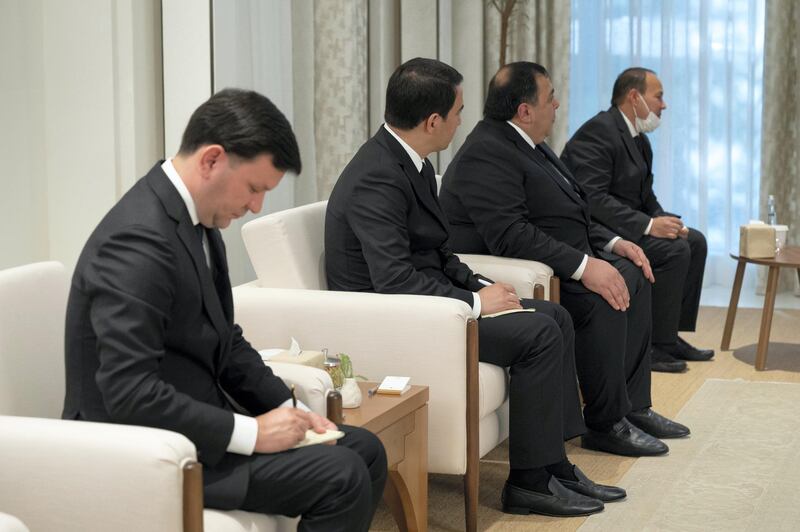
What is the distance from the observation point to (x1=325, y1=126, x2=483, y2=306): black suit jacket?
11.6 feet

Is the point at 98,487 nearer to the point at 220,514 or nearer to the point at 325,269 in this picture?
the point at 220,514

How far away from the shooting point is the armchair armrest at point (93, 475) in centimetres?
212

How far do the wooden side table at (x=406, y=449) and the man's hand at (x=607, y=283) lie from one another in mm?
1308

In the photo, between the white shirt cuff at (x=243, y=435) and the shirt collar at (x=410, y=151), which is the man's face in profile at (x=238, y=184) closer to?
the white shirt cuff at (x=243, y=435)

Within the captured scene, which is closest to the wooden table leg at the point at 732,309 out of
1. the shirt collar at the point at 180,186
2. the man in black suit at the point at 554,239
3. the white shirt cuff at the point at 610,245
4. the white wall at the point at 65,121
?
the white shirt cuff at the point at 610,245

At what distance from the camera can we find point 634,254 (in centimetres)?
483

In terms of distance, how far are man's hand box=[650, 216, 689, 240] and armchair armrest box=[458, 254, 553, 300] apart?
4.43 ft

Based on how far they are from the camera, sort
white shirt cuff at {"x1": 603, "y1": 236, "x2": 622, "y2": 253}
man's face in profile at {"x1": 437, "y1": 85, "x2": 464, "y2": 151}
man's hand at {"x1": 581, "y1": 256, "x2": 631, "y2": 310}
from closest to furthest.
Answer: man's face in profile at {"x1": 437, "y1": 85, "x2": 464, "y2": 151} → man's hand at {"x1": 581, "y1": 256, "x2": 631, "y2": 310} → white shirt cuff at {"x1": 603, "y1": 236, "x2": 622, "y2": 253}

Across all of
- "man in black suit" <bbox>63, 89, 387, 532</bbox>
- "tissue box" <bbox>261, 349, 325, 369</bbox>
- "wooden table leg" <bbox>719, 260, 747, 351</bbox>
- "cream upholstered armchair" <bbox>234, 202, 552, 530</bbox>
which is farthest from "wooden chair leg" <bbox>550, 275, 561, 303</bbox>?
"man in black suit" <bbox>63, 89, 387, 532</bbox>

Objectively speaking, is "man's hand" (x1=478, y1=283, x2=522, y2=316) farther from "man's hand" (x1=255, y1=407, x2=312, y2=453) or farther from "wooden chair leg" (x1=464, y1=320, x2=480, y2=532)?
"man's hand" (x1=255, y1=407, x2=312, y2=453)

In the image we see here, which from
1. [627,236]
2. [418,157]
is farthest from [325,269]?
[627,236]

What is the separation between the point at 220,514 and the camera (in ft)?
7.64

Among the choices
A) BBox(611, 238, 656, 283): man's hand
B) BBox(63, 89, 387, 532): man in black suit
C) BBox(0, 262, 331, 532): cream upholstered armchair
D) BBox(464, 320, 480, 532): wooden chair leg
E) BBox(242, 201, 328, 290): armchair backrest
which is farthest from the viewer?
BBox(611, 238, 656, 283): man's hand

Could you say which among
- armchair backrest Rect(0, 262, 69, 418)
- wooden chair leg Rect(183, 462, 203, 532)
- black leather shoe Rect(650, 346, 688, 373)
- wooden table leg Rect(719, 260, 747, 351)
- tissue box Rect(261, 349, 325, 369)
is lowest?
black leather shoe Rect(650, 346, 688, 373)
